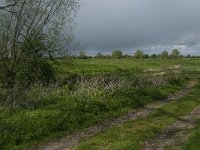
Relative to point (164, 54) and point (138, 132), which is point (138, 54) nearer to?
point (164, 54)

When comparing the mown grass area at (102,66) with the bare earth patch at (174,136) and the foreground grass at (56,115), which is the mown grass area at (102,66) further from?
the bare earth patch at (174,136)

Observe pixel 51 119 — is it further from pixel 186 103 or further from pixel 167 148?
pixel 186 103

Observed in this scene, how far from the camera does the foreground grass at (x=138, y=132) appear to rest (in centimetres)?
1395

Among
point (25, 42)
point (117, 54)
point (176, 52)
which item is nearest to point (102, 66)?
point (25, 42)

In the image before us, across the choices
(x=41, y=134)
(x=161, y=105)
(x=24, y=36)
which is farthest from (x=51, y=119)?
(x=24, y=36)

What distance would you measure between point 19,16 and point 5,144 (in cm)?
1786

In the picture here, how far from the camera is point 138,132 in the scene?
1609 centimetres

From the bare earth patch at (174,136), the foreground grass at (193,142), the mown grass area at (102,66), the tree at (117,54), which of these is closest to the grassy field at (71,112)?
the bare earth patch at (174,136)

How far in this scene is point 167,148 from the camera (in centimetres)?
1365

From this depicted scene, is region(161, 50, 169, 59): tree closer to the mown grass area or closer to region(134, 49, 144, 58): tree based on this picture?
region(134, 49, 144, 58): tree

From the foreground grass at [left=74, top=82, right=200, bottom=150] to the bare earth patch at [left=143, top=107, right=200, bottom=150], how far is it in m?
0.26

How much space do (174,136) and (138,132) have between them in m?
1.35

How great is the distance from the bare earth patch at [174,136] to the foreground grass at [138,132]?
258mm

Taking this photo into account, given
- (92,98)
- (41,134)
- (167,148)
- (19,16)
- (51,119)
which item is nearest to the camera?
(167,148)
